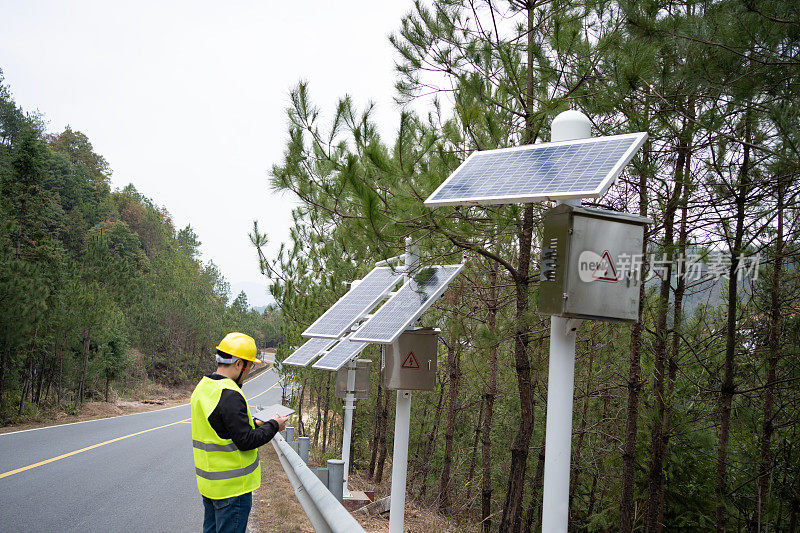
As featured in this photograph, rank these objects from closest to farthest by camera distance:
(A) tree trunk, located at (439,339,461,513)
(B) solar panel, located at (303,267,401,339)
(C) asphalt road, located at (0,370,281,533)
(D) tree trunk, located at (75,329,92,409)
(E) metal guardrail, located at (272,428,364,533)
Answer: (E) metal guardrail, located at (272,428,364,533) → (C) asphalt road, located at (0,370,281,533) → (B) solar panel, located at (303,267,401,339) → (A) tree trunk, located at (439,339,461,513) → (D) tree trunk, located at (75,329,92,409)

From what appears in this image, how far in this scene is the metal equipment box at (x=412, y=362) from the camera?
19.6ft

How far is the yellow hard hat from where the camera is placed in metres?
4.04

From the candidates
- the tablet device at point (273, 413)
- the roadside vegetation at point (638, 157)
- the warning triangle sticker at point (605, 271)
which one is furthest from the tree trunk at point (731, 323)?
the tablet device at point (273, 413)

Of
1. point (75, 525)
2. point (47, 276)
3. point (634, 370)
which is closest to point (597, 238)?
point (634, 370)

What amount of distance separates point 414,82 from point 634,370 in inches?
170

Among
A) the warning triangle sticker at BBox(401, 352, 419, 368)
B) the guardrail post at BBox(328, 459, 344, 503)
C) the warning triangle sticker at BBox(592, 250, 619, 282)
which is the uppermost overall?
the warning triangle sticker at BBox(592, 250, 619, 282)

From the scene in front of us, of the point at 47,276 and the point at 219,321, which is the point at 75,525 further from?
the point at 219,321

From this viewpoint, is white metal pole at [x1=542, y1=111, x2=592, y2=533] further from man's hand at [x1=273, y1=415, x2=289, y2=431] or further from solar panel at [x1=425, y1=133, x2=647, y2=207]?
man's hand at [x1=273, y1=415, x2=289, y2=431]

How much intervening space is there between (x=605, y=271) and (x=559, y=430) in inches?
38.4

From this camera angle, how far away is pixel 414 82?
7273 millimetres

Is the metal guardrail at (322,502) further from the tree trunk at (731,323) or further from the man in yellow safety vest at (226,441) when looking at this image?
the tree trunk at (731,323)

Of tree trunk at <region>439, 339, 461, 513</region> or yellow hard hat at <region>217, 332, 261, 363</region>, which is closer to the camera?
yellow hard hat at <region>217, 332, 261, 363</region>

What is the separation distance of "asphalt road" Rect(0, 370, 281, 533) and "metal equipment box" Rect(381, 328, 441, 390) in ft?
9.26

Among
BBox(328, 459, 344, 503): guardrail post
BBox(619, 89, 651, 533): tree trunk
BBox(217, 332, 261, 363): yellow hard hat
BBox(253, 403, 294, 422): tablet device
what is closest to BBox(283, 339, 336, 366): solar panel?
BBox(328, 459, 344, 503): guardrail post
